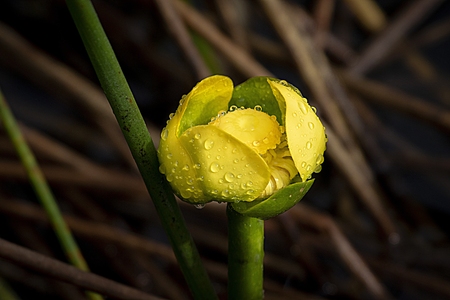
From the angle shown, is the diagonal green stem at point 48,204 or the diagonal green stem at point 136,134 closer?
the diagonal green stem at point 136,134

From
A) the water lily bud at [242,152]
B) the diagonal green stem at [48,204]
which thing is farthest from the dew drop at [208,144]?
the diagonal green stem at [48,204]

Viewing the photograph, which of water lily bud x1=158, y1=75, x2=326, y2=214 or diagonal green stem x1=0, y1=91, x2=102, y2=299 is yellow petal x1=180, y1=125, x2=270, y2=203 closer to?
water lily bud x1=158, y1=75, x2=326, y2=214

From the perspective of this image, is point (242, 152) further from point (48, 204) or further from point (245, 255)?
point (48, 204)

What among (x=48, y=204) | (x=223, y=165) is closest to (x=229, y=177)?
(x=223, y=165)

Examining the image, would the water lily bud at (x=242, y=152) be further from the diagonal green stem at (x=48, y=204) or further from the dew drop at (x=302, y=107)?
the diagonal green stem at (x=48, y=204)

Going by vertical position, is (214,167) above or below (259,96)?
below

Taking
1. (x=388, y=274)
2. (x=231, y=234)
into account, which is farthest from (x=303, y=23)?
(x=231, y=234)

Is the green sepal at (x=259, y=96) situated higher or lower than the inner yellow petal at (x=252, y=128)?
higher
